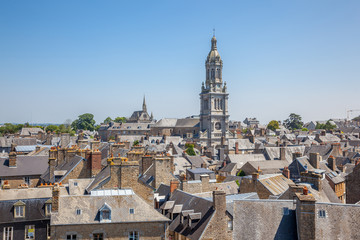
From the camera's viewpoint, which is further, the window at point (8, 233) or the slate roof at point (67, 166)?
the slate roof at point (67, 166)

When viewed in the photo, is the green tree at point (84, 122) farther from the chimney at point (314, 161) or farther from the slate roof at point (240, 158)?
the chimney at point (314, 161)

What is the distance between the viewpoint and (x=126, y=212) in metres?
20.5

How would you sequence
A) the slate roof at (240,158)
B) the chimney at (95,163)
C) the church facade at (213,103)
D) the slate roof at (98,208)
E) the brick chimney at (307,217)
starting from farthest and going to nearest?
the church facade at (213,103) → the slate roof at (240,158) → the chimney at (95,163) → the slate roof at (98,208) → the brick chimney at (307,217)

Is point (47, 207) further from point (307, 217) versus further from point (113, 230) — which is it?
point (307, 217)

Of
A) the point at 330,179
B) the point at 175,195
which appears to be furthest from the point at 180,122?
the point at 175,195

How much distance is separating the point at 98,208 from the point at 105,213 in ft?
2.14

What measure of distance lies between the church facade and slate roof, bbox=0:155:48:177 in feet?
245

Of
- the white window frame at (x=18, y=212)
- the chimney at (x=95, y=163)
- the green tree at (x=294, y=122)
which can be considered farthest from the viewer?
the green tree at (x=294, y=122)

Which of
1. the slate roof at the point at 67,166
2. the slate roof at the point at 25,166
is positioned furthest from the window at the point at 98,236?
the slate roof at the point at 25,166

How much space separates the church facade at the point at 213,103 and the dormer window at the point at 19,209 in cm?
8955

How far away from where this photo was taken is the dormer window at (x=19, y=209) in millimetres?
21766

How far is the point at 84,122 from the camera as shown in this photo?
178m

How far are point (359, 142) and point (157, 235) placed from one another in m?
88.2

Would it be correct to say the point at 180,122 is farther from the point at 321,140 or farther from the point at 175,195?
the point at 175,195
